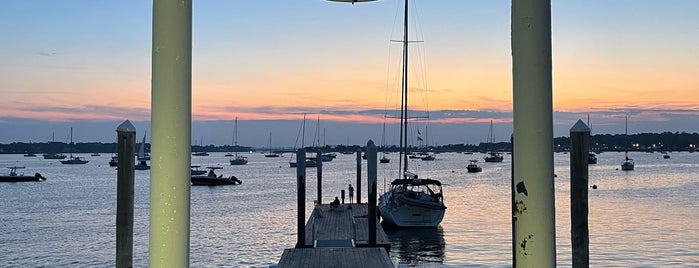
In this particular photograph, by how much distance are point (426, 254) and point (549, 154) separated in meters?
27.2

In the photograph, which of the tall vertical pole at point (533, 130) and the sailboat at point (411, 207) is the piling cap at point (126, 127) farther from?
the sailboat at point (411, 207)

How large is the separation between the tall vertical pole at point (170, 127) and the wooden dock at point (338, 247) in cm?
Answer: 1167

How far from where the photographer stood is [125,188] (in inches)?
352

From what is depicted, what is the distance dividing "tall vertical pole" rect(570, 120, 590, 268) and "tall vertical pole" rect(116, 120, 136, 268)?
17.4ft

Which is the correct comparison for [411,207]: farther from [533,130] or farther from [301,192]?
[533,130]

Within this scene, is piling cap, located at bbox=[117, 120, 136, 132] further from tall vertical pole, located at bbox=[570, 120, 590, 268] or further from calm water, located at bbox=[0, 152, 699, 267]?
calm water, located at bbox=[0, 152, 699, 267]

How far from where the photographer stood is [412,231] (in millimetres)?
34781

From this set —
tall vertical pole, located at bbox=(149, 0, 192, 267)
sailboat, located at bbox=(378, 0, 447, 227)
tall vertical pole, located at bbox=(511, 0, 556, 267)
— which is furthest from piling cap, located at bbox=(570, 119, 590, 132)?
sailboat, located at bbox=(378, 0, 447, 227)

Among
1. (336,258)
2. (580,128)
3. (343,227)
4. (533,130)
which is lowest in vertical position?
(343,227)

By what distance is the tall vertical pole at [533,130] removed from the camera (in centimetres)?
245

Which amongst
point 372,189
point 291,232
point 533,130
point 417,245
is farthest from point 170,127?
point 291,232

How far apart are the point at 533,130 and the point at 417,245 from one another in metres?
29.5

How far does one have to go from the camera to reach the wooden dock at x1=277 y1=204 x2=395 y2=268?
14.5m

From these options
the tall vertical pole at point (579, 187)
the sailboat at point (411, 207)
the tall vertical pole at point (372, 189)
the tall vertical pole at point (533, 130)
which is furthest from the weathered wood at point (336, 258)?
the sailboat at point (411, 207)
